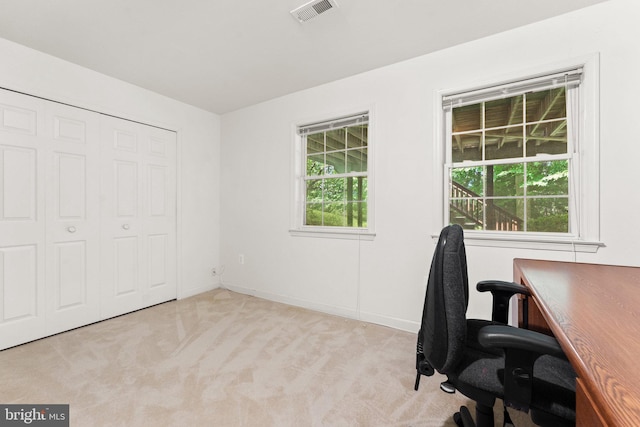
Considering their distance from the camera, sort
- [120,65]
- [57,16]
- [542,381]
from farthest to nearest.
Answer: [120,65], [57,16], [542,381]

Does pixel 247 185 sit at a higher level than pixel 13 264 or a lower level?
higher

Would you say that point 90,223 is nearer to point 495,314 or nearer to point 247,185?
point 247,185

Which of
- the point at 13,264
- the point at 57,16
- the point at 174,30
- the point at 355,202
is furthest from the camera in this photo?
the point at 355,202

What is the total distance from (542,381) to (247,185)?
3.43 meters

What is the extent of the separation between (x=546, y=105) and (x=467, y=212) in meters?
1.00

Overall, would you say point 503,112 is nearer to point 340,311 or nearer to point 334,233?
point 334,233

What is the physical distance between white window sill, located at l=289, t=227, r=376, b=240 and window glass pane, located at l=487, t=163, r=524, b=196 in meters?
1.12

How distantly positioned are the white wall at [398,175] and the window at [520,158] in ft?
0.43

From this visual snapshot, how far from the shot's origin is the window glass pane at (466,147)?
243 cm

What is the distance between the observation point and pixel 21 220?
2.37 m

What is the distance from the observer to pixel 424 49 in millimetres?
2447

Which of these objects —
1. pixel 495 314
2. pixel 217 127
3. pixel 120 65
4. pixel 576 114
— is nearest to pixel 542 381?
pixel 495 314

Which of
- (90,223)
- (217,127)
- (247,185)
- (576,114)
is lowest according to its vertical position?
(90,223)

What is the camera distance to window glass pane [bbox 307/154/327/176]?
3322mm
